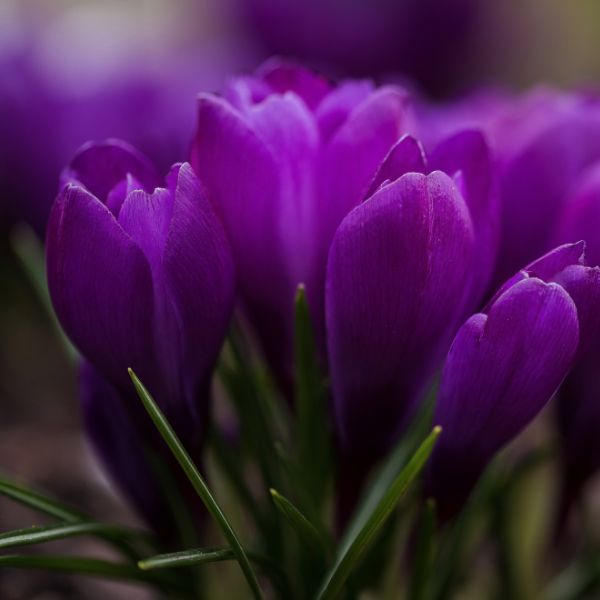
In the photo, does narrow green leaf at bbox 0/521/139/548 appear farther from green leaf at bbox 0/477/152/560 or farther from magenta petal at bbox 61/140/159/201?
magenta petal at bbox 61/140/159/201

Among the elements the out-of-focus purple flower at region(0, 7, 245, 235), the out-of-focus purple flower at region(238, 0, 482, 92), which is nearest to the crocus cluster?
the out-of-focus purple flower at region(0, 7, 245, 235)

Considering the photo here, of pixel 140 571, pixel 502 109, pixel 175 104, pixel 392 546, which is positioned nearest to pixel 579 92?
pixel 502 109

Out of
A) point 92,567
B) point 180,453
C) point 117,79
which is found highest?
point 117,79

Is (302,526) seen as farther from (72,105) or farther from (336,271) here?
(72,105)

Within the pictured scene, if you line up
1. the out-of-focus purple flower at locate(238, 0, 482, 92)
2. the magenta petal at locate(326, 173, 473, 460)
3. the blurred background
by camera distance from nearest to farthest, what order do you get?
1. the magenta petal at locate(326, 173, 473, 460)
2. the blurred background
3. the out-of-focus purple flower at locate(238, 0, 482, 92)

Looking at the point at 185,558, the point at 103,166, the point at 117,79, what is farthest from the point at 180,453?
the point at 117,79

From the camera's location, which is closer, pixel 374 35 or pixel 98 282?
pixel 98 282

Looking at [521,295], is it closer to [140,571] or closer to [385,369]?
[385,369]
